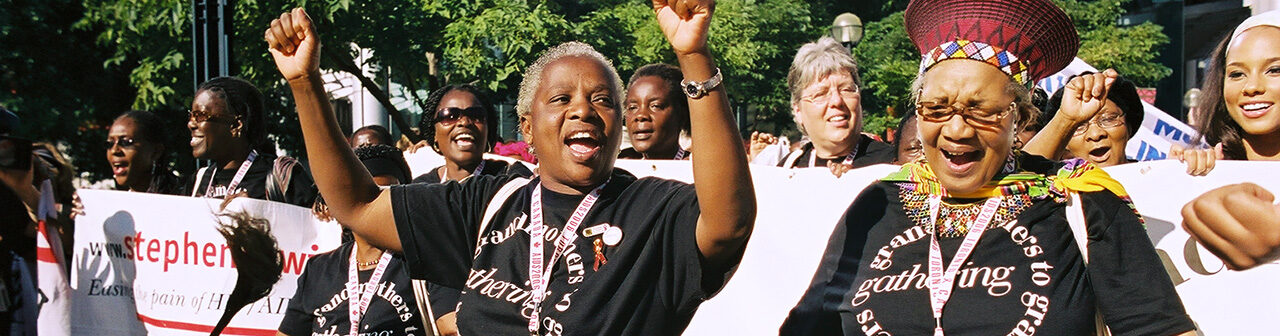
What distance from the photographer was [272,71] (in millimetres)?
12547

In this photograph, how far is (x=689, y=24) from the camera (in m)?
2.52

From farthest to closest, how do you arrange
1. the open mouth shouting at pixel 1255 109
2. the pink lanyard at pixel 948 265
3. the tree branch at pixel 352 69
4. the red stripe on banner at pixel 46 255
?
the tree branch at pixel 352 69
the red stripe on banner at pixel 46 255
the open mouth shouting at pixel 1255 109
the pink lanyard at pixel 948 265

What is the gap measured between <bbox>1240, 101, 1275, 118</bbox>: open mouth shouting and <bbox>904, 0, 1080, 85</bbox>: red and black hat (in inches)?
41.0

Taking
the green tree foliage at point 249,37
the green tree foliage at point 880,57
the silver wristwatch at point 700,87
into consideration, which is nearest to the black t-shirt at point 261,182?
the silver wristwatch at point 700,87

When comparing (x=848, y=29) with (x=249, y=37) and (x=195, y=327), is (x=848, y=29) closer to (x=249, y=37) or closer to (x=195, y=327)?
(x=249, y=37)

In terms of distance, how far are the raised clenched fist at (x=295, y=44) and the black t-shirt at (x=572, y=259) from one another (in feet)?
1.31

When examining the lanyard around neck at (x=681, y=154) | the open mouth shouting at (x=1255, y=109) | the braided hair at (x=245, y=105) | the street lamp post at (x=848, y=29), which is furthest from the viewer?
the street lamp post at (x=848, y=29)

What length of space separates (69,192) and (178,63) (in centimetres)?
470

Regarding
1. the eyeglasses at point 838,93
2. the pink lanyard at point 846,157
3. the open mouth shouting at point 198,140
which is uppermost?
the eyeglasses at point 838,93

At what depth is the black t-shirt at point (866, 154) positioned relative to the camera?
4.96 meters

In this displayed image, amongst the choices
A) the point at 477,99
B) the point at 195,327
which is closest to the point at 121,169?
the point at 195,327

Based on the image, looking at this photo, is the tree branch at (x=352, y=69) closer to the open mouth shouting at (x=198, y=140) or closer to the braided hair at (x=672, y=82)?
the open mouth shouting at (x=198, y=140)

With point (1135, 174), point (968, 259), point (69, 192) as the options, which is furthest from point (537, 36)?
point (968, 259)

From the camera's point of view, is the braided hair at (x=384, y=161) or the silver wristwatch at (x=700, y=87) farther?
the braided hair at (x=384, y=161)
